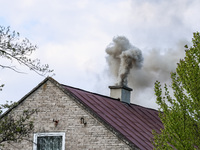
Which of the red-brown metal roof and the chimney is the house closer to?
the red-brown metal roof

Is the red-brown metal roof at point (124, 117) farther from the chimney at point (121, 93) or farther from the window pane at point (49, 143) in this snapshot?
the window pane at point (49, 143)

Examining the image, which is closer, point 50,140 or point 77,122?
point 77,122

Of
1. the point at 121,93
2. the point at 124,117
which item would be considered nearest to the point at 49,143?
the point at 124,117

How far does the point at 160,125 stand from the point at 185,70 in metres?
6.27

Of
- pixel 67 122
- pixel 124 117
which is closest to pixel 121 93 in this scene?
pixel 124 117

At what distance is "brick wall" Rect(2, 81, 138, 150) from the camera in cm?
1636

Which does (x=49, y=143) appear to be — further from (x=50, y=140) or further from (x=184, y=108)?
(x=184, y=108)

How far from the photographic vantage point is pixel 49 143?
17297 mm

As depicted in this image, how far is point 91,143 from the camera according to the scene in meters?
16.5

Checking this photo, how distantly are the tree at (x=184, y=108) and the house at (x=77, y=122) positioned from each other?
1607mm

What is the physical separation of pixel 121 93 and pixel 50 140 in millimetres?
5411

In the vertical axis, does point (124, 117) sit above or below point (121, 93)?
below

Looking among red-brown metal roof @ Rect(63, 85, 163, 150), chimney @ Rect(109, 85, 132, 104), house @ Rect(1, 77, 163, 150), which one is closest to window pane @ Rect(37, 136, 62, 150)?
house @ Rect(1, 77, 163, 150)

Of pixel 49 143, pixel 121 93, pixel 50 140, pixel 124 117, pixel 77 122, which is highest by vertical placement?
pixel 121 93
